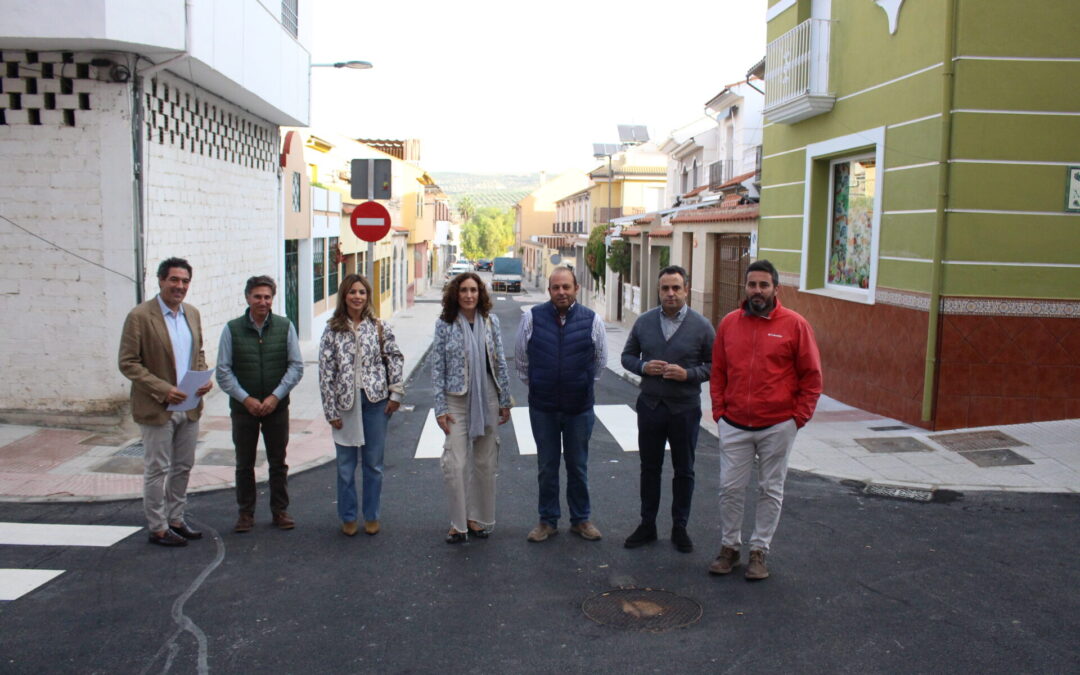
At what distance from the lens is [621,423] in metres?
10.8

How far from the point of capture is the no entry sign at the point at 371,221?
11992 millimetres

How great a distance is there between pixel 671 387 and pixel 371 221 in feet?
23.9

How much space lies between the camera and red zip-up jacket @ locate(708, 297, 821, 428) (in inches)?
207

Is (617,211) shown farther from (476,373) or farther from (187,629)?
(187,629)

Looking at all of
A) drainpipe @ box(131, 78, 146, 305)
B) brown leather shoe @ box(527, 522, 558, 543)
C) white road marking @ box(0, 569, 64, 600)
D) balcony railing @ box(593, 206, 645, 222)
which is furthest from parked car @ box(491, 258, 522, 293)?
white road marking @ box(0, 569, 64, 600)

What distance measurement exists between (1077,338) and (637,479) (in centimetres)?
502

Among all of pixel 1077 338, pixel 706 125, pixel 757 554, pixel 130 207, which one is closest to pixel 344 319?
pixel 757 554

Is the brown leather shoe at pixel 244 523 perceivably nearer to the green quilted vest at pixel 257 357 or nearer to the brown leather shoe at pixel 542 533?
the green quilted vest at pixel 257 357

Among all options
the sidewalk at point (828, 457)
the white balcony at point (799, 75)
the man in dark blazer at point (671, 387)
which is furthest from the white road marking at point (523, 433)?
the white balcony at point (799, 75)

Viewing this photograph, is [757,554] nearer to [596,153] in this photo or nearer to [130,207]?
[130,207]

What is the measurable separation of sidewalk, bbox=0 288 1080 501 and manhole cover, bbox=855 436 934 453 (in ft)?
0.03

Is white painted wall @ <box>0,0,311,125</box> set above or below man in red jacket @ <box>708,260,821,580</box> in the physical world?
above

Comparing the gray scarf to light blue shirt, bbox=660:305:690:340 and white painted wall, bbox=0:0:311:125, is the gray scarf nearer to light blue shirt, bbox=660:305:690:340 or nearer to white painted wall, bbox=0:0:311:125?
light blue shirt, bbox=660:305:690:340

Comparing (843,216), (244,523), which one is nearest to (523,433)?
(244,523)
